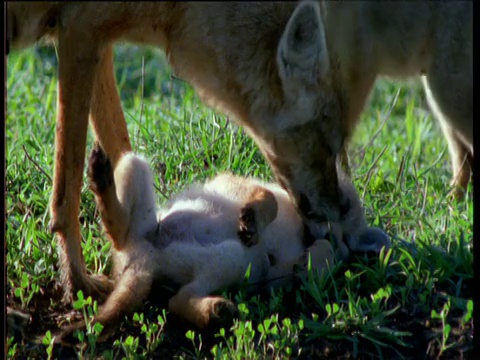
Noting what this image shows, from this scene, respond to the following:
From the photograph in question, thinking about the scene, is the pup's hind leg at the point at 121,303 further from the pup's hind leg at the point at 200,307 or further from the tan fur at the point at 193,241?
the pup's hind leg at the point at 200,307

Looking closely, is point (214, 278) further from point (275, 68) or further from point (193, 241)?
point (275, 68)

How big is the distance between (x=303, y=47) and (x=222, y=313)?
1394 millimetres

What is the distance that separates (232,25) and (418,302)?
160 cm

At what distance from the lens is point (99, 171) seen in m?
4.47

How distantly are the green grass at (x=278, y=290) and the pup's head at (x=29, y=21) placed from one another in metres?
Result: 0.85

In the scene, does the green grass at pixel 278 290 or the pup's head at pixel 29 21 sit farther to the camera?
the pup's head at pixel 29 21

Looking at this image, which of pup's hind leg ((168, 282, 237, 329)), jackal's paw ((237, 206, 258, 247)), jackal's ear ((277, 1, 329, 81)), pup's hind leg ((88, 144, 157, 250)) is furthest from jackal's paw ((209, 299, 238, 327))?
jackal's ear ((277, 1, 329, 81))

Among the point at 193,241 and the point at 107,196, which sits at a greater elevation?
the point at 107,196

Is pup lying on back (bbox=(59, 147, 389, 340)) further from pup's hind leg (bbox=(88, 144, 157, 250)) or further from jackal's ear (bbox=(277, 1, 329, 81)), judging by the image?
jackal's ear (bbox=(277, 1, 329, 81))

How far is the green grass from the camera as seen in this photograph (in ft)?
13.7

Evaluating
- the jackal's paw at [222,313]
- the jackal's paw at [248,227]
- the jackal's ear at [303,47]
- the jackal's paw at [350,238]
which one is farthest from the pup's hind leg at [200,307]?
the jackal's ear at [303,47]

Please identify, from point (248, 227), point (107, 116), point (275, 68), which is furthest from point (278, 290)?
point (107, 116)

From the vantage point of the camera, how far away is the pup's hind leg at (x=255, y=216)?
15.2 ft

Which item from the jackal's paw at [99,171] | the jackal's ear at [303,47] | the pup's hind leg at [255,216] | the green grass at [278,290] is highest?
the jackal's ear at [303,47]
